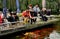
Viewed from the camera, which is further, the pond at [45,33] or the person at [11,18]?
the pond at [45,33]

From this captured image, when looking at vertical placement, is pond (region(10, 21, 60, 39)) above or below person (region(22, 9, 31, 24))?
below

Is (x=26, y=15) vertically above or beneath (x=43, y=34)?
above

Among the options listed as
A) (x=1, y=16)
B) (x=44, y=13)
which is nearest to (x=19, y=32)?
(x=1, y=16)

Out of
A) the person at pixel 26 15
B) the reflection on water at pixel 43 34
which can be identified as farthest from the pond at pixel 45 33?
the person at pixel 26 15

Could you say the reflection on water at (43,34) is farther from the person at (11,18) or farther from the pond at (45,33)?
the person at (11,18)

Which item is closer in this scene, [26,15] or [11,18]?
[11,18]

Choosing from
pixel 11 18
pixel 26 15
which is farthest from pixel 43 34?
pixel 11 18

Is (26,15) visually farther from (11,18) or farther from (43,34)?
(43,34)

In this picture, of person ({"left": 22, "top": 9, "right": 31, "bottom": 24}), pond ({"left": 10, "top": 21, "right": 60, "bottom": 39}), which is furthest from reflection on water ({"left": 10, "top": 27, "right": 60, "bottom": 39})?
person ({"left": 22, "top": 9, "right": 31, "bottom": 24})

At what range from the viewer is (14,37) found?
251cm

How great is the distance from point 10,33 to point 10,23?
0.41ft

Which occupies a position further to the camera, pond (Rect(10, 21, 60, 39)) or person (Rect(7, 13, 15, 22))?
pond (Rect(10, 21, 60, 39))

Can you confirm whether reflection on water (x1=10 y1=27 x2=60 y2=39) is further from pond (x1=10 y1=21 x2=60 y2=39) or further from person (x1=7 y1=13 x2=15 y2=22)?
person (x1=7 y1=13 x2=15 y2=22)

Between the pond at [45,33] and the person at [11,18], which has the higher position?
the person at [11,18]
